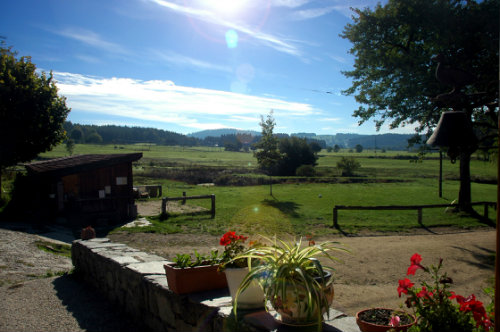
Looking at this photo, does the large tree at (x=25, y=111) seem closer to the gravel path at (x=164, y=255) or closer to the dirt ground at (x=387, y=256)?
the gravel path at (x=164, y=255)

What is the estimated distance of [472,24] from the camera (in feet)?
42.9

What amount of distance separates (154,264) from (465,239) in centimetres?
1164

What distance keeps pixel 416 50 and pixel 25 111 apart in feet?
54.4

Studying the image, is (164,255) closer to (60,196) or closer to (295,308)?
(60,196)

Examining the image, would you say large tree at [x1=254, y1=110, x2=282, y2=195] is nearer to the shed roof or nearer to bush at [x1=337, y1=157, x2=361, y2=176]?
the shed roof

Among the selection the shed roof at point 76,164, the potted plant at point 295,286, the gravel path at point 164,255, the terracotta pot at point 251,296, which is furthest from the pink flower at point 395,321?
the shed roof at point 76,164

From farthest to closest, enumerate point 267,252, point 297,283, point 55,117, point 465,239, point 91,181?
point 55,117 → point 91,181 → point 465,239 → point 267,252 → point 297,283

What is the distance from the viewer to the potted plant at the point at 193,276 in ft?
11.6

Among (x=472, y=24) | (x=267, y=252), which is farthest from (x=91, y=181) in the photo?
(x=472, y=24)

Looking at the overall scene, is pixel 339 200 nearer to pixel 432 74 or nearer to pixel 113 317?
pixel 432 74

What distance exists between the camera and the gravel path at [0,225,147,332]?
4633 mm

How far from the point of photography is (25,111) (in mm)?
16188

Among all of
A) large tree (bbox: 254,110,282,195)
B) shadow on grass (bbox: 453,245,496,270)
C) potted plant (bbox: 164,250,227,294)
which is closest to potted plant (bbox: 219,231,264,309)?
potted plant (bbox: 164,250,227,294)

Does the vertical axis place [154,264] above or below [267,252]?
below
